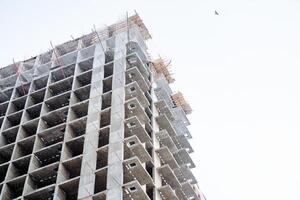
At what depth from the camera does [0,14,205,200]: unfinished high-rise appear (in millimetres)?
39656

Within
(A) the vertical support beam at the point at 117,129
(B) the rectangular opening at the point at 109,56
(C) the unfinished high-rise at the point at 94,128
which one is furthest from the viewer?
(B) the rectangular opening at the point at 109,56

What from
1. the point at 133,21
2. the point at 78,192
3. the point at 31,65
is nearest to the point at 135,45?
the point at 133,21

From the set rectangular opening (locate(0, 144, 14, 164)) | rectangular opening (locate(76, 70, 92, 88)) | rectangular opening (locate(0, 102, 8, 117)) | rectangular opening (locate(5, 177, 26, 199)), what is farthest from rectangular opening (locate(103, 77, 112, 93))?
rectangular opening (locate(5, 177, 26, 199))

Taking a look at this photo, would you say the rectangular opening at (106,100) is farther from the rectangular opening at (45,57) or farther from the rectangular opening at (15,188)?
the rectangular opening at (45,57)

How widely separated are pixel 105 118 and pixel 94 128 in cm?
199

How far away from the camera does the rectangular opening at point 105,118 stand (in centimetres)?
4484

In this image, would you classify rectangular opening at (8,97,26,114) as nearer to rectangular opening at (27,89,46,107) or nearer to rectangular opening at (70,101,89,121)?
rectangular opening at (27,89,46,107)

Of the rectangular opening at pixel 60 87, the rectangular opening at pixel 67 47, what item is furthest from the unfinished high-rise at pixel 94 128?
the rectangular opening at pixel 67 47

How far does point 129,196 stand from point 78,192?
10.6 ft

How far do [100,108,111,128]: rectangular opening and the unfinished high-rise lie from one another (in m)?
0.07

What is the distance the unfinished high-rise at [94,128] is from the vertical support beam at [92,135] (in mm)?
70

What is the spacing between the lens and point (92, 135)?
4256 centimetres

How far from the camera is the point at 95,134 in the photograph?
42.6 metres

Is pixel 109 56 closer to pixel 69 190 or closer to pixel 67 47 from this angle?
pixel 67 47
